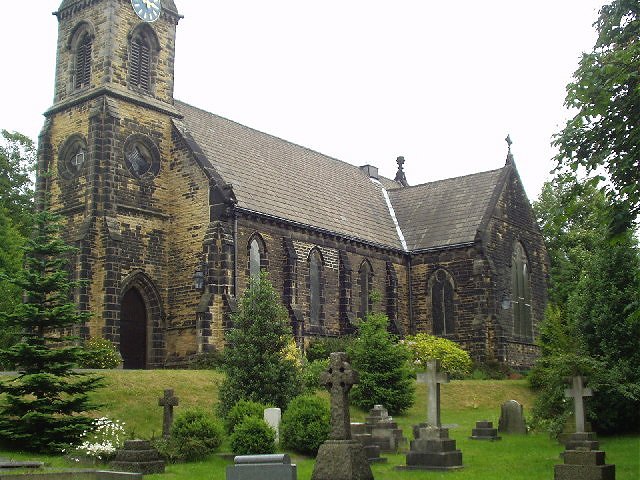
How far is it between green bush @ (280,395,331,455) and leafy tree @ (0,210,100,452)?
470 cm

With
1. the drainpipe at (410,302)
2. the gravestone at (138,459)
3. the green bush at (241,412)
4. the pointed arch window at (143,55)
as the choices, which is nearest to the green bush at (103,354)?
the green bush at (241,412)

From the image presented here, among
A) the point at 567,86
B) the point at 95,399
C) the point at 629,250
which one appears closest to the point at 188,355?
the point at 95,399

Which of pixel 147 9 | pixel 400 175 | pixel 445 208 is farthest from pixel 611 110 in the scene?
pixel 400 175

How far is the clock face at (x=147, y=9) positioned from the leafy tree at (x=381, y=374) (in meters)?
15.8

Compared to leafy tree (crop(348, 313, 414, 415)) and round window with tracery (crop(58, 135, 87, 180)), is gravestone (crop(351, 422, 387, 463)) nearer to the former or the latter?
leafy tree (crop(348, 313, 414, 415))

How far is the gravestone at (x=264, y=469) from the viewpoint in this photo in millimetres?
13392

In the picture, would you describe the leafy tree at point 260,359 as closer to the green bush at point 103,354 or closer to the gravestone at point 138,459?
the gravestone at point 138,459

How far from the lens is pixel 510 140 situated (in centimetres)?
4416

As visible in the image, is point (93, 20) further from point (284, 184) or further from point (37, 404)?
point (37, 404)

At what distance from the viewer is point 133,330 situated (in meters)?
31.8

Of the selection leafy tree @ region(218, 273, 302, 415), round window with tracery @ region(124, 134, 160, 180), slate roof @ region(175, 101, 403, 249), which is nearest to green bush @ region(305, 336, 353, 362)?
slate roof @ region(175, 101, 403, 249)

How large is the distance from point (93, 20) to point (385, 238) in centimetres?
1755

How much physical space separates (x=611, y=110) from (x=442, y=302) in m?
24.9

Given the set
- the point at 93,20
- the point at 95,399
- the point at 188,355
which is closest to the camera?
the point at 95,399
